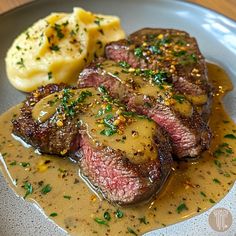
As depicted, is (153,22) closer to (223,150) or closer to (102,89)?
(102,89)


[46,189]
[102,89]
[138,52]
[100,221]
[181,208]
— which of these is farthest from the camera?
[138,52]

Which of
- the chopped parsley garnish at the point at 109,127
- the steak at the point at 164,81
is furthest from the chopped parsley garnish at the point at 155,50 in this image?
the chopped parsley garnish at the point at 109,127

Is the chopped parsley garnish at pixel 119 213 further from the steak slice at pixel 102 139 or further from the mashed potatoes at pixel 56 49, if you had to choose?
the mashed potatoes at pixel 56 49

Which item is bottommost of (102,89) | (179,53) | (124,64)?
(102,89)

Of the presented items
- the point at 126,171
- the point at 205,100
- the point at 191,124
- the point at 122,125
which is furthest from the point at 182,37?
the point at 126,171

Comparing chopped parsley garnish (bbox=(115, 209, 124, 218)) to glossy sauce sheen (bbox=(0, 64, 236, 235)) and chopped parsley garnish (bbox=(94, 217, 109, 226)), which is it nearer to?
glossy sauce sheen (bbox=(0, 64, 236, 235))

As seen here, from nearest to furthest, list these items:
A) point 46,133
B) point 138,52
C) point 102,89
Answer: point 46,133 < point 102,89 < point 138,52

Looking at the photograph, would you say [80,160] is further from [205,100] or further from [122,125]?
[205,100]

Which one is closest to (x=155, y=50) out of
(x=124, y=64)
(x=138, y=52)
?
(x=138, y=52)

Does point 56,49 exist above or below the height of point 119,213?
above
